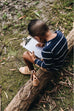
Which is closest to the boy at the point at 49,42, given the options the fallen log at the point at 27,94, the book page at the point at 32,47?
the fallen log at the point at 27,94

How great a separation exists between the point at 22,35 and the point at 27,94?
1.85m

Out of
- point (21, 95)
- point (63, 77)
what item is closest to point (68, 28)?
point (63, 77)

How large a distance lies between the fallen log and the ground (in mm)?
269

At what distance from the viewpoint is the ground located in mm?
2881

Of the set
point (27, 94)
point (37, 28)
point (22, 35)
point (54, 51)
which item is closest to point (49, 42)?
point (54, 51)

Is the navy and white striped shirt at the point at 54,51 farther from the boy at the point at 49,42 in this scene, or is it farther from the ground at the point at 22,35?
the ground at the point at 22,35

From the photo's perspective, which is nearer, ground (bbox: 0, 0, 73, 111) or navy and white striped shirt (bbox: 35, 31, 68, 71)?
navy and white striped shirt (bbox: 35, 31, 68, 71)

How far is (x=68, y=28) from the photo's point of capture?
3920 mm

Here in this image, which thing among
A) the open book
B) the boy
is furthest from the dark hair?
the open book

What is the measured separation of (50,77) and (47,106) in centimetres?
57

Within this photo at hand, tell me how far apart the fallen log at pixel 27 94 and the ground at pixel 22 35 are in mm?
269

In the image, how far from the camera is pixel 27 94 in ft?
8.45

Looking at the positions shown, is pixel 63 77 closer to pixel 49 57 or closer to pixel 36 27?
pixel 49 57

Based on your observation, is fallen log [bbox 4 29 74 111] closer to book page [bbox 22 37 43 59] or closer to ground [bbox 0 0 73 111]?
ground [bbox 0 0 73 111]
